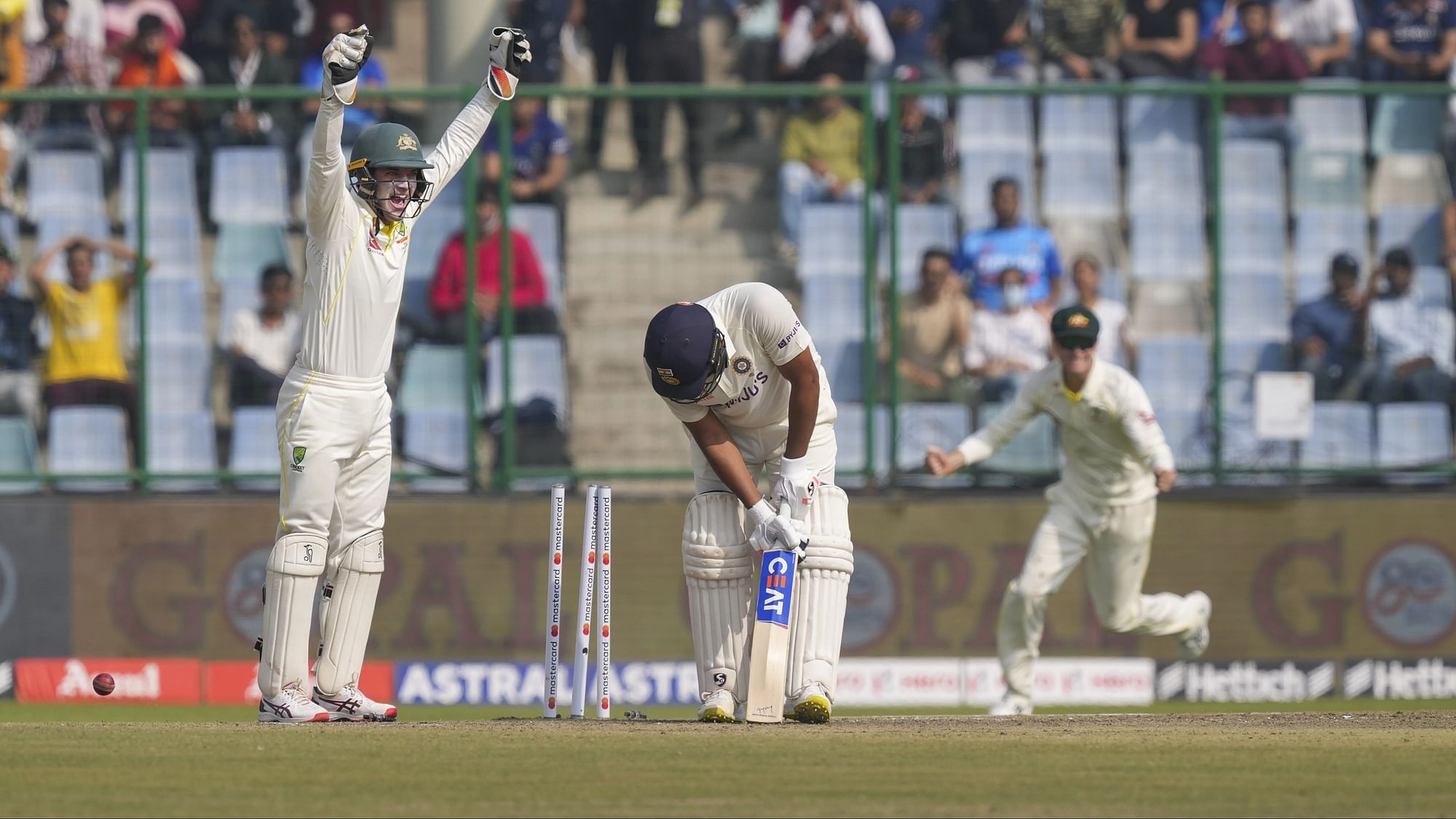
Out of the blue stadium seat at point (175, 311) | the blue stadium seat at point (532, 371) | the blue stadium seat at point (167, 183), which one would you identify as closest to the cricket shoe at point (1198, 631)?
the blue stadium seat at point (532, 371)

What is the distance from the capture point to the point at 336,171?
736 centimetres

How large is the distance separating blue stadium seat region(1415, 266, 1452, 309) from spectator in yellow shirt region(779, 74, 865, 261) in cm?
365

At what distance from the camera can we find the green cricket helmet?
760 centimetres

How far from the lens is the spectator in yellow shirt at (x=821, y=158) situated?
43.7ft

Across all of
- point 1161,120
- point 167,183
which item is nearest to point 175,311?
point 167,183

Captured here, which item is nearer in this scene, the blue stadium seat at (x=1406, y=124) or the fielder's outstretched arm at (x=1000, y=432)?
the fielder's outstretched arm at (x=1000, y=432)

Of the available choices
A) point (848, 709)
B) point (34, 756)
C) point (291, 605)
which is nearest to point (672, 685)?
point (848, 709)

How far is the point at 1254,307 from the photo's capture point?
526 inches

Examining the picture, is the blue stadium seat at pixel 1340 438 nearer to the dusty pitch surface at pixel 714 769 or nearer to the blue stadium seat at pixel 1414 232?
the blue stadium seat at pixel 1414 232

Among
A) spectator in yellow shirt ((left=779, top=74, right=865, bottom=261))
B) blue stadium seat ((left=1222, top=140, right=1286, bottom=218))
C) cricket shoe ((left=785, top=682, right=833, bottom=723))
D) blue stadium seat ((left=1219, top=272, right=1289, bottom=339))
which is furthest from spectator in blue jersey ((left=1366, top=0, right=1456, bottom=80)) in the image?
cricket shoe ((left=785, top=682, right=833, bottom=723))

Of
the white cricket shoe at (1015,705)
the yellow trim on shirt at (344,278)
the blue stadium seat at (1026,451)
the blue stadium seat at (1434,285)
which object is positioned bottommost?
the white cricket shoe at (1015,705)

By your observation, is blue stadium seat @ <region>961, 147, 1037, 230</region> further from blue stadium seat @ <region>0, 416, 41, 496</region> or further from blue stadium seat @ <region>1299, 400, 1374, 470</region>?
blue stadium seat @ <region>0, 416, 41, 496</region>

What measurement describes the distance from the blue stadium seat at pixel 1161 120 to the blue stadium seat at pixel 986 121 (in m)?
0.73

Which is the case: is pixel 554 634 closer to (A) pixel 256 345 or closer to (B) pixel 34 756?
(B) pixel 34 756
